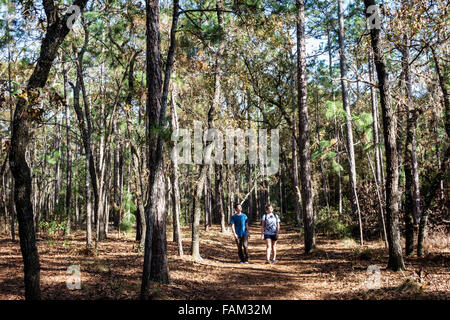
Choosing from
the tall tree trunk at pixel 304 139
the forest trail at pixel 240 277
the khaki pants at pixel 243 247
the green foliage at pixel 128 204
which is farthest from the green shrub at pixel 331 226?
the green foliage at pixel 128 204

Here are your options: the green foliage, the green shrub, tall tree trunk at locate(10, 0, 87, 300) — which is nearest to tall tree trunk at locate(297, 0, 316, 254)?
the green shrub

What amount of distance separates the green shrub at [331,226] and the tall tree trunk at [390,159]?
25.2ft

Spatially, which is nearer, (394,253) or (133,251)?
(394,253)

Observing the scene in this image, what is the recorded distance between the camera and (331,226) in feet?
54.2

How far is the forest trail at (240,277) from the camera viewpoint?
6.14 m

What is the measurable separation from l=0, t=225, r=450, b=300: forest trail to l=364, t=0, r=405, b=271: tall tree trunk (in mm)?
556

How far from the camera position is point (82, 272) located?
7.90 metres

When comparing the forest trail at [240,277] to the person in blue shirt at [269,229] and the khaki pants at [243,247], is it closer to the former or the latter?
the khaki pants at [243,247]

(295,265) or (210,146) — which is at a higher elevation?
(210,146)

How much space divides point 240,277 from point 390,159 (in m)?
4.69
